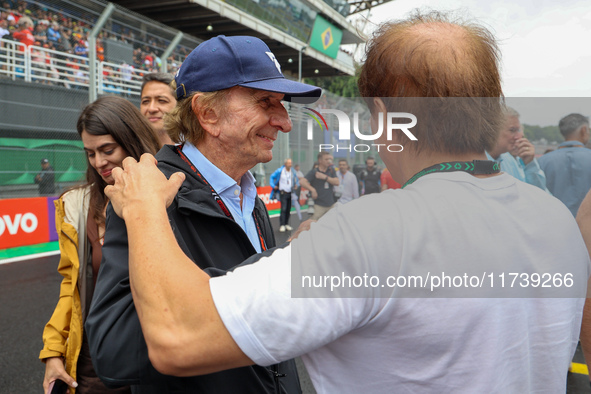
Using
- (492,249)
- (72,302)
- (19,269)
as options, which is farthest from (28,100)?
(492,249)

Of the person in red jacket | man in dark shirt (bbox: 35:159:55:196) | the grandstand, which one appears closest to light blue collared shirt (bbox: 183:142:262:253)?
the grandstand

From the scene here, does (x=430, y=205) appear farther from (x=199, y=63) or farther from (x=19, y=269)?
(x=19, y=269)

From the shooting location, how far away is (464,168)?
913mm

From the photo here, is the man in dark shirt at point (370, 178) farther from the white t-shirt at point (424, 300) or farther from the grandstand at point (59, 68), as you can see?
the grandstand at point (59, 68)

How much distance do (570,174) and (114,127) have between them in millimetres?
2783

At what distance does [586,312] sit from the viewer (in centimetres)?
145

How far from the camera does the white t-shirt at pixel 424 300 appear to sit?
0.77 meters

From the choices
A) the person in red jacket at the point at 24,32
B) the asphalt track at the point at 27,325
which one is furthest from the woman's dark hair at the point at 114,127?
the person in red jacket at the point at 24,32

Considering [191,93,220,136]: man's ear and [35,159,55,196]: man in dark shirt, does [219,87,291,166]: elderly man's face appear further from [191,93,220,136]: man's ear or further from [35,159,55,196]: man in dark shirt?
[35,159,55,196]: man in dark shirt

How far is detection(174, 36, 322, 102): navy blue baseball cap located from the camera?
4.91 ft

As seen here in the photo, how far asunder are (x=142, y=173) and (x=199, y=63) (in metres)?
0.63

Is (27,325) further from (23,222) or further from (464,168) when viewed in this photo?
(464,168)

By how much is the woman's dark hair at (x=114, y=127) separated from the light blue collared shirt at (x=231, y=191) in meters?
0.73

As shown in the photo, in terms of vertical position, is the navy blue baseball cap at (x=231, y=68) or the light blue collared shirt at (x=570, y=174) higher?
the navy blue baseball cap at (x=231, y=68)
